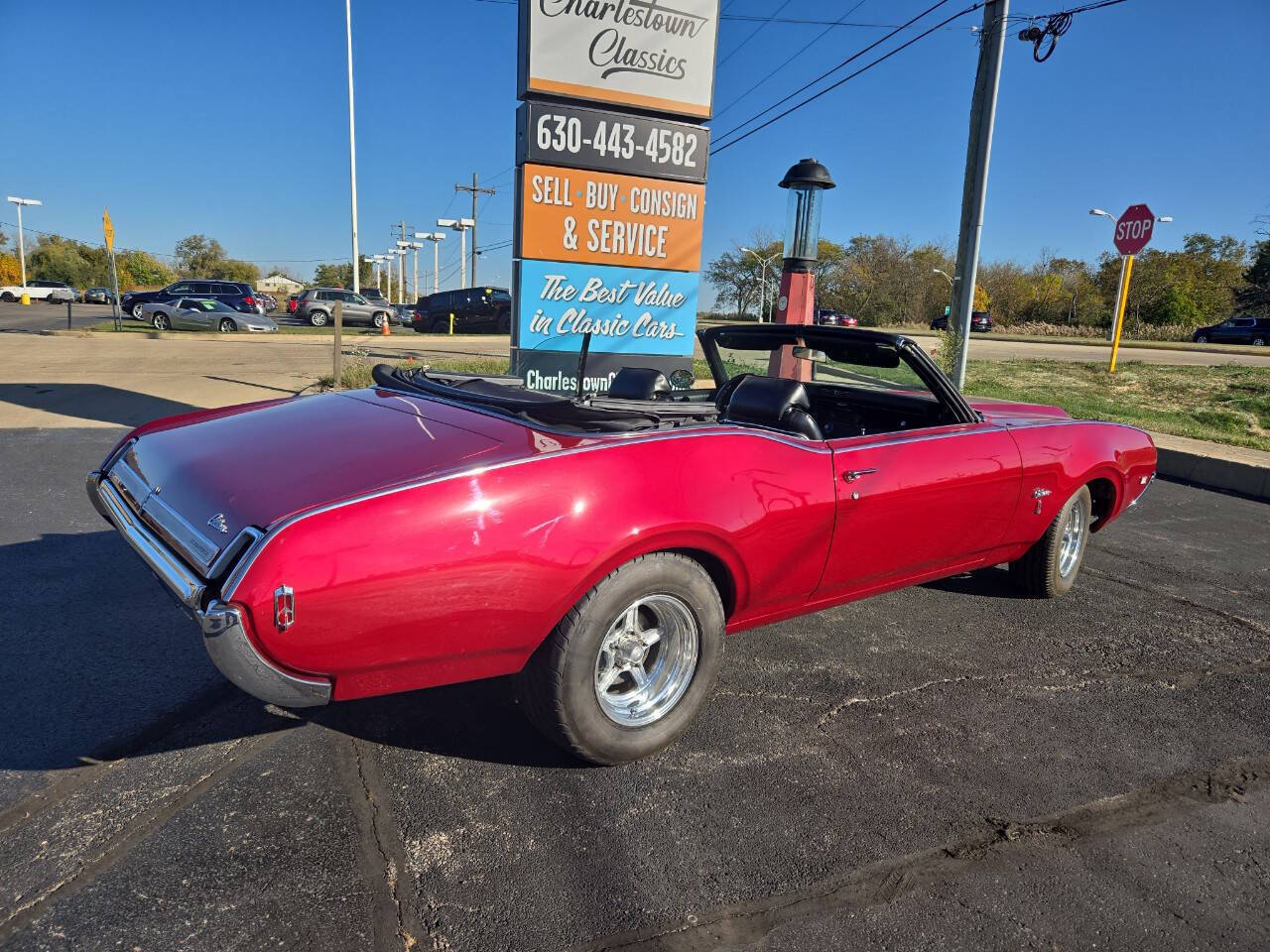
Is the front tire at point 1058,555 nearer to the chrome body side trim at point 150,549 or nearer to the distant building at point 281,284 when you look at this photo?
the chrome body side trim at point 150,549

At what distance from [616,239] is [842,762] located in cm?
683

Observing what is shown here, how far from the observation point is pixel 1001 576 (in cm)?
464

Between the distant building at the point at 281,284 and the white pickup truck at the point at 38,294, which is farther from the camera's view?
the distant building at the point at 281,284

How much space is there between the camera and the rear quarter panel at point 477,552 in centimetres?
201

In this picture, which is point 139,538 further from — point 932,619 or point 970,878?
point 932,619

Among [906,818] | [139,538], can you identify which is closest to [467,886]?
[906,818]

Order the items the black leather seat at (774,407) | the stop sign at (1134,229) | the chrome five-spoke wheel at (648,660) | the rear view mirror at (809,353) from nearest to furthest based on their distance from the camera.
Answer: the chrome five-spoke wheel at (648,660), the black leather seat at (774,407), the rear view mirror at (809,353), the stop sign at (1134,229)

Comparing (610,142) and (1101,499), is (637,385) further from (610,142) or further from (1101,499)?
(610,142)

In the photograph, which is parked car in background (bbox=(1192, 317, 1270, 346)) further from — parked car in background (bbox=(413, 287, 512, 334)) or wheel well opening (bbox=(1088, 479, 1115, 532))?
wheel well opening (bbox=(1088, 479, 1115, 532))

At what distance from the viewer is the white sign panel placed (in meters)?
7.92

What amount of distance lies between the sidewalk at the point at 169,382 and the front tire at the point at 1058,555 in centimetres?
435

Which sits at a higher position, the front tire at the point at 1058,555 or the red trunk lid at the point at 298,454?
the red trunk lid at the point at 298,454

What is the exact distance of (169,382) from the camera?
1174 centimetres

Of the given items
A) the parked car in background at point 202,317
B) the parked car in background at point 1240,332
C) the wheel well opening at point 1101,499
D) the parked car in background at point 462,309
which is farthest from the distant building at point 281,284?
the wheel well opening at point 1101,499
